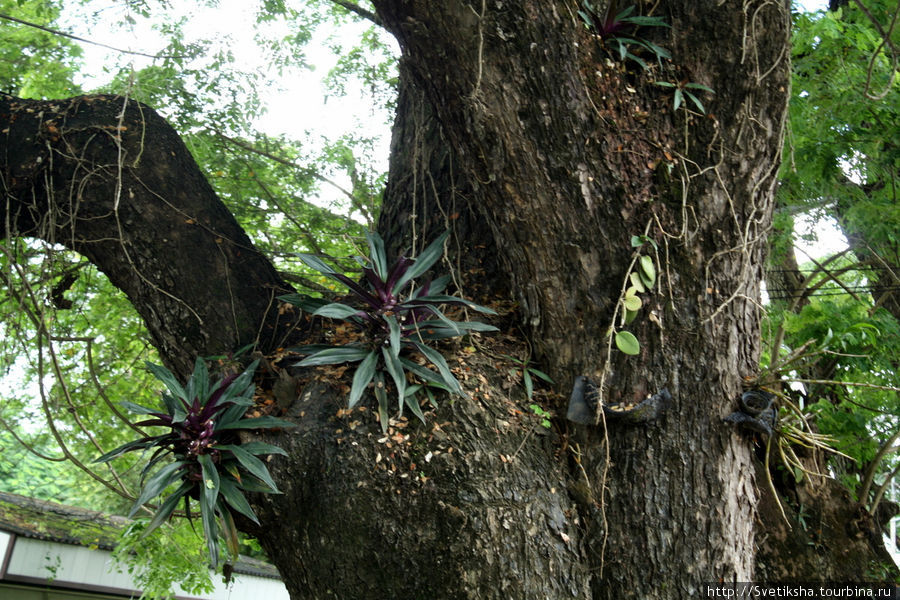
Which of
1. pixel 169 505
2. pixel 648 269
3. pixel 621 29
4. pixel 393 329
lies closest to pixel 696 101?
pixel 621 29

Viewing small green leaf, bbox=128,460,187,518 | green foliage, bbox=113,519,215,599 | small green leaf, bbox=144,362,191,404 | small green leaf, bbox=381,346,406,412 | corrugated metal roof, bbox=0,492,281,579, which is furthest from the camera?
corrugated metal roof, bbox=0,492,281,579

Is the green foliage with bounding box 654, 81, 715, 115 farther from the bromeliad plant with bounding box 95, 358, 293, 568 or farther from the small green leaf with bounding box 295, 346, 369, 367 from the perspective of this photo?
the bromeliad plant with bounding box 95, 358, 293, 568

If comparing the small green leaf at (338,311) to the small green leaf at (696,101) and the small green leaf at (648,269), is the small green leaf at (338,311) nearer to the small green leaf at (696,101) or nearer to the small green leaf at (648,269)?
the small green leaf at (648,269)

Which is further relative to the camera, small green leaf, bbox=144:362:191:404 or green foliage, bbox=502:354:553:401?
green foliage, bbox=502:354:553:401

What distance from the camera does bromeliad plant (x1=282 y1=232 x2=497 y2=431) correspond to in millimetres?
2414

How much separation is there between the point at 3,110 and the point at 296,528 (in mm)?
2415

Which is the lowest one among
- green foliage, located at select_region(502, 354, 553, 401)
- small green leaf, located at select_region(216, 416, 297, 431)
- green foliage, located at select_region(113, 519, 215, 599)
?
green foliage, located at select_region(113, 519, 215, 599)

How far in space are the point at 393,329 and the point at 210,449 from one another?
0.80 metres

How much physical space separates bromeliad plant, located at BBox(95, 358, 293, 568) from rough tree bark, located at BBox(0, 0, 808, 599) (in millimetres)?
118

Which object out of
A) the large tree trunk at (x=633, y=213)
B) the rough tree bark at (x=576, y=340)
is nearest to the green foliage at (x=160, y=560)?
the rough tree bark at (x=576, y=340)

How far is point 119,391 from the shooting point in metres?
5.73

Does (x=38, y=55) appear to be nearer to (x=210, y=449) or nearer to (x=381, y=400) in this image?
(x=210, y=449)

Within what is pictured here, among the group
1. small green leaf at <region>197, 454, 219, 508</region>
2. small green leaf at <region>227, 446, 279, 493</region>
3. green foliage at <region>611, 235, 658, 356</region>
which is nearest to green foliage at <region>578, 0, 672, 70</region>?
green foliage at <region>611, 235, 658, 356</region>

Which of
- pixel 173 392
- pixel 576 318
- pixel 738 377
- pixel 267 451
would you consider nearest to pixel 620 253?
pixel 576 318
